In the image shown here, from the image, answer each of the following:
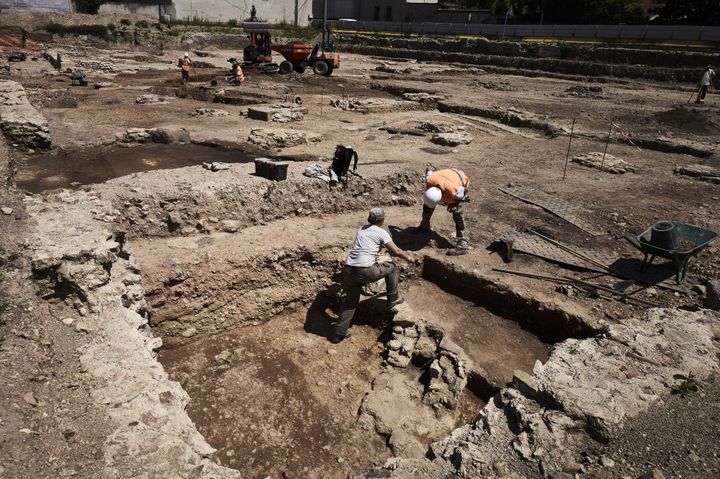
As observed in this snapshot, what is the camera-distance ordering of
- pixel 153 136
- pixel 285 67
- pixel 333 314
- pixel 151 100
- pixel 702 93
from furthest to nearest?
pixel 285 67
pixel 702 93
pixel 151 100
pixel 153 136
pixel 333 314

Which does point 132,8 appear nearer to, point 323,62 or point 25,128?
point 323,62

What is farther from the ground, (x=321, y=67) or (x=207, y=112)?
(x=321, y=67)

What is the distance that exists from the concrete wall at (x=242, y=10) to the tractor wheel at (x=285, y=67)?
25.0 metres

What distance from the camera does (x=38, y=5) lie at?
33000mm

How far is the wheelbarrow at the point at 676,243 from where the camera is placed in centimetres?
620

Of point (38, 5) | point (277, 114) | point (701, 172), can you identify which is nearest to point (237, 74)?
point (277, 114)

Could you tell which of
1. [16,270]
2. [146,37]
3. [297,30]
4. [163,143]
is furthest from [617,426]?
[297,30]

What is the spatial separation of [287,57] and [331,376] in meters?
21.2

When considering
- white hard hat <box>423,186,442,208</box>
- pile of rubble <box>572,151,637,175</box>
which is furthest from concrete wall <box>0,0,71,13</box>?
white hard hat <box>423,186,442,208</box>

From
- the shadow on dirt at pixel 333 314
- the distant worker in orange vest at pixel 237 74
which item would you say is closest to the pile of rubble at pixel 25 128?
the shadow on dirt at pixel 333 314

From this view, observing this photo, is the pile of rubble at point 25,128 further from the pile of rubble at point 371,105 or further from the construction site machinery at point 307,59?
the construction site machinery at point 307,59

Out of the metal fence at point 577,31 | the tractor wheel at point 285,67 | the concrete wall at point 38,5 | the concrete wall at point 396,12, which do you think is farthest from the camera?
the concrete wall at point 396,12

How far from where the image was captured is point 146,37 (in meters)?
33.3

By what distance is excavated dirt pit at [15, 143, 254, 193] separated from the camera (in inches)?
329
